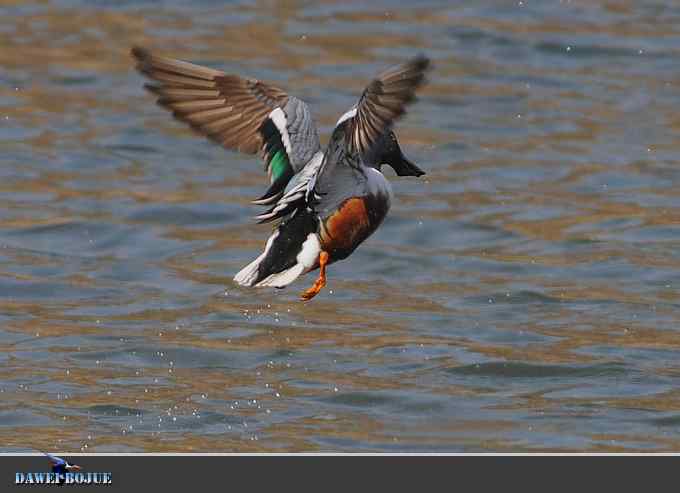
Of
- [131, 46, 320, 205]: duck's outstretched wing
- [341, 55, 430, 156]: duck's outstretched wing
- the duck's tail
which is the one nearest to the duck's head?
[131, 46, 320, 205]: duck's outstretched wing

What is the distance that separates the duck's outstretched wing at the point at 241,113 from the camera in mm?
7102

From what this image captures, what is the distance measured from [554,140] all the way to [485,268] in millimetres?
2491

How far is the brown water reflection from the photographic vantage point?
8.62 metres

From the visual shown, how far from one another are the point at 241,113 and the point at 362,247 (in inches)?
178

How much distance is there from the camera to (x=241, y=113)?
7.24m

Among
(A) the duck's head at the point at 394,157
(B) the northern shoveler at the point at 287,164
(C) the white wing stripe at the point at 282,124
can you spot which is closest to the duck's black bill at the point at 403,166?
(A) the duck's head at the point at 394,157

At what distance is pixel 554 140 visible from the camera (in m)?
13.5

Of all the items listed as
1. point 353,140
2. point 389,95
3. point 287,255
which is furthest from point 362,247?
point 389,95

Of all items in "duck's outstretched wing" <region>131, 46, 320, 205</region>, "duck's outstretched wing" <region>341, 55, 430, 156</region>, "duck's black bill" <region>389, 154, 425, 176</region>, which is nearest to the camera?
"duck's outstretched wing" <region>341, 55, 430, 156</region>
